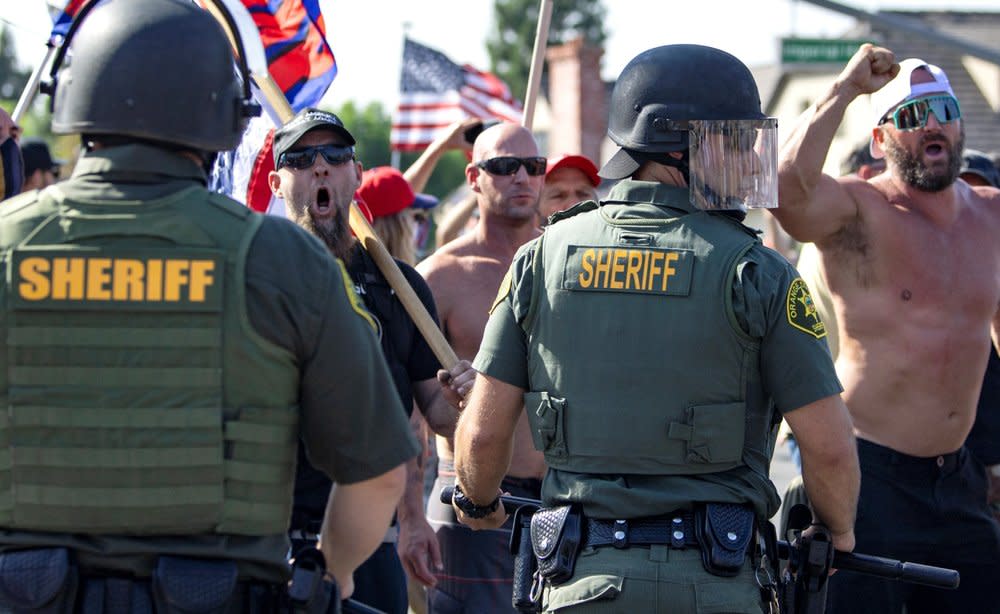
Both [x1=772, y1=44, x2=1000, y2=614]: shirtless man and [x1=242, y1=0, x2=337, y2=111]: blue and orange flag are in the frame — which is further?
[x1=242, y1=0, x2=337, y2=111]: blue and orange flag

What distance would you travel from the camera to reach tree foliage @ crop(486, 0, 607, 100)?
85.1 m

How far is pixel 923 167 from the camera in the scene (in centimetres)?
532

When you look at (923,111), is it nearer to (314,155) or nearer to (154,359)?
(314,155)

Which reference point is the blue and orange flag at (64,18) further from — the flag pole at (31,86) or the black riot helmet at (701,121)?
the black riot helmet at (701,121)

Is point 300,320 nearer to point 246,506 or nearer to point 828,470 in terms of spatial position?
point 246,506

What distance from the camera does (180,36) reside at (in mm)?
2760

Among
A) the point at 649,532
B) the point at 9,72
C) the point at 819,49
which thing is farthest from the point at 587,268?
the point at 9,72

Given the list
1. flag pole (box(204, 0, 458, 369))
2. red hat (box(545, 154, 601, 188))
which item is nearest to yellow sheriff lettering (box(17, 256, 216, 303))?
flag pole (box(204, 0, 458, 369))

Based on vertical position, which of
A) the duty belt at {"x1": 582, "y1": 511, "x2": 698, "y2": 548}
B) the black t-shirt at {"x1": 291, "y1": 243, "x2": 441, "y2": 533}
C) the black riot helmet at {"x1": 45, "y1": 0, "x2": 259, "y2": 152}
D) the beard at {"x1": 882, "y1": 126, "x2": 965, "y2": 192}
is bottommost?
the duty belt at {"x1": 582, "y1": 511, "x2": 698, "y2": 548}

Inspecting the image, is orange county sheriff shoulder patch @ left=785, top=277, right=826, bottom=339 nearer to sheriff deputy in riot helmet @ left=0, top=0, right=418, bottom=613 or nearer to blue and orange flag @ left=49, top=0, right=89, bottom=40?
sheriff deputy in riot helmet @ left=0, top=0, right=418, bottom=613

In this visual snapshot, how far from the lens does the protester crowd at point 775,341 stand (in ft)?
11.7

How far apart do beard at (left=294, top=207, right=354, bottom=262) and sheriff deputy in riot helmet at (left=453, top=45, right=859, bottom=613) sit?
1077mm

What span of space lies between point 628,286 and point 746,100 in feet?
2.12

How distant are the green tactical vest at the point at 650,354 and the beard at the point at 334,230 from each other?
122cm
